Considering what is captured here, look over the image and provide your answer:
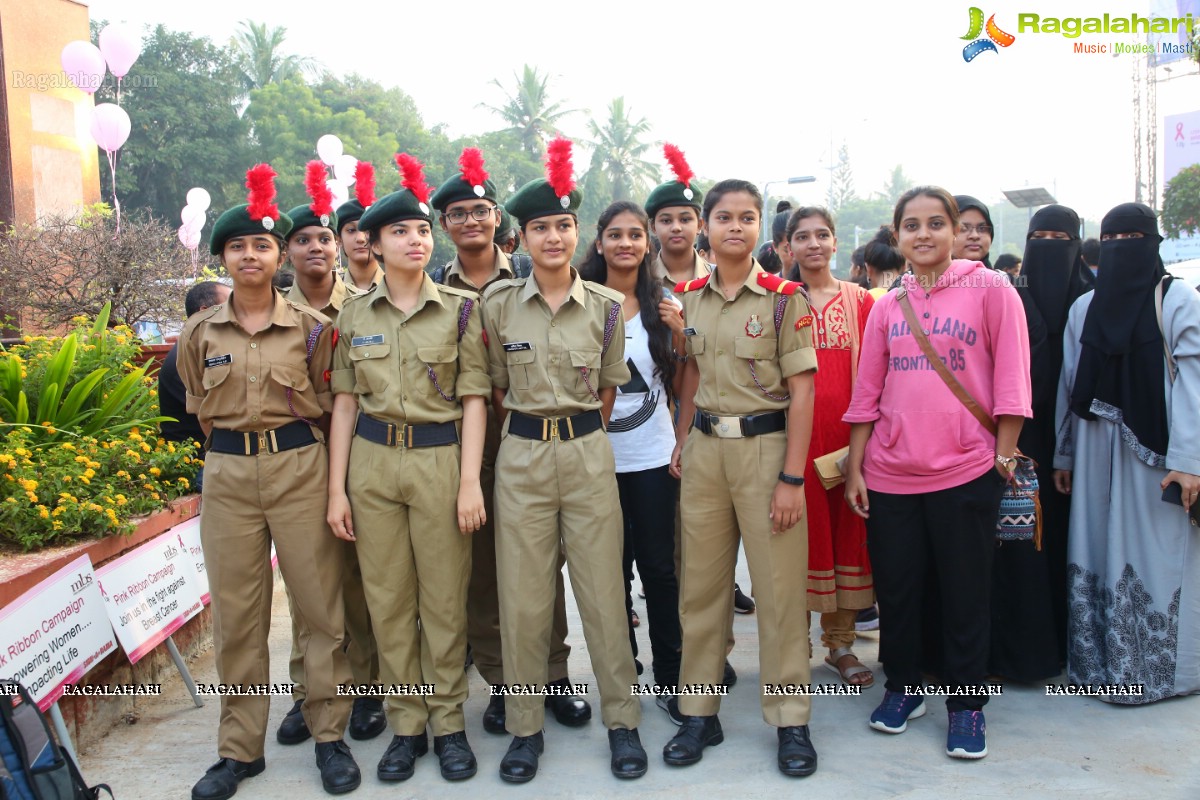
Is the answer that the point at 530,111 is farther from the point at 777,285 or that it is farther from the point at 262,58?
the point at 777,285

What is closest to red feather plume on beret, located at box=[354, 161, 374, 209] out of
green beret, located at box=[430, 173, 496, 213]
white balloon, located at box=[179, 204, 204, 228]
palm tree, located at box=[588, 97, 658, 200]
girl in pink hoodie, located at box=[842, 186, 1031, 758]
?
green beret, located at box=[430, 173, 496, 213]

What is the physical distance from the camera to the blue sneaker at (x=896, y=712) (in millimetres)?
3521

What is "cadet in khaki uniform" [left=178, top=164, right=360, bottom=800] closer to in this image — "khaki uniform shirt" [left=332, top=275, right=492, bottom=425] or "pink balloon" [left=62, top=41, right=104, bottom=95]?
"khaki uniform shirt" [left=332, top=275, right=492, bottom=425]

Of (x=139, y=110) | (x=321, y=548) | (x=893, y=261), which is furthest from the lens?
(x=139, y=110)

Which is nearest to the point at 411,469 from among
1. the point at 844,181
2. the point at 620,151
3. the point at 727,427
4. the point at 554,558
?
the point at 554,558

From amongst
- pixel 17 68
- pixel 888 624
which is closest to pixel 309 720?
pixel 888 624

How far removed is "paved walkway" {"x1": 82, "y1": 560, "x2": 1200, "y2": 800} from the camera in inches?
123

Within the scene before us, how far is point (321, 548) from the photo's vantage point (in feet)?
11.0

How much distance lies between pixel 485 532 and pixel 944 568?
1.87 meters

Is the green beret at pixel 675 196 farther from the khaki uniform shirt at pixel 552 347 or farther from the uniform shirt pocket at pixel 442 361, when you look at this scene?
the uniform shirt pocket at pixel 442 361

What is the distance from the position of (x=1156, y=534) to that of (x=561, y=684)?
2.58 meters

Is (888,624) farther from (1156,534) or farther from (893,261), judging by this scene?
(893,261)

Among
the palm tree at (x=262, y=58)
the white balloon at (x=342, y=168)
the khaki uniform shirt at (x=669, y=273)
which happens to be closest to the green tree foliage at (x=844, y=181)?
the palm tree at (x=262, y=58)

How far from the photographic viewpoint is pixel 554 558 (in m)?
3.41
